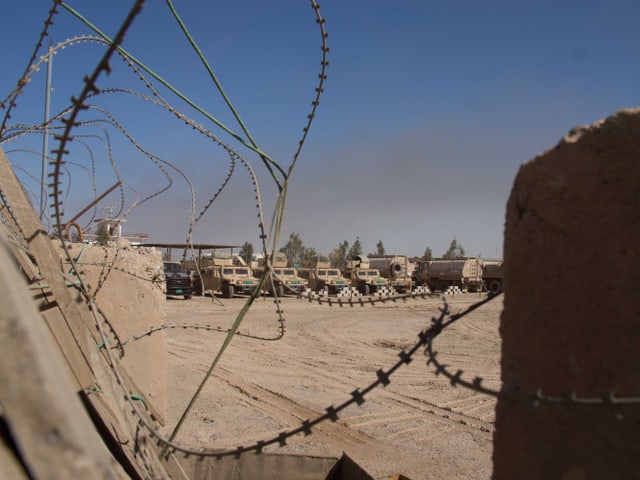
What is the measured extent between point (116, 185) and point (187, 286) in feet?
60.8

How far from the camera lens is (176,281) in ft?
74.0

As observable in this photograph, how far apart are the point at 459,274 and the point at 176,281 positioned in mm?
16360

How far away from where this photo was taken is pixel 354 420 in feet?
20.8

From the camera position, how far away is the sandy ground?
5.36m

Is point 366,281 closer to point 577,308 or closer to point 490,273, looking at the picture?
point 490,273

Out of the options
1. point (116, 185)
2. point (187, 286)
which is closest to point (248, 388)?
point (116, 185)

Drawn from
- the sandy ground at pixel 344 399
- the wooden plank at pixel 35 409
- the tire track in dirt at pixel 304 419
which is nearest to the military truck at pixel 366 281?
the sandy ground at pixel 344 399

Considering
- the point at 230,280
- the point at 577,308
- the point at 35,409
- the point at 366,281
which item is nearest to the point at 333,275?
the point at 366,281

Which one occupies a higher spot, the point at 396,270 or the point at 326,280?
the point at 396,270

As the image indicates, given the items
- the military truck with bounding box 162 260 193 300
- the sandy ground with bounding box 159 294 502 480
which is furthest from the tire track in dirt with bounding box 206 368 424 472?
the military truck with bounding box 162 260 193 300

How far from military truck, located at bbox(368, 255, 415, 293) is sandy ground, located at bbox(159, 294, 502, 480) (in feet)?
54.6

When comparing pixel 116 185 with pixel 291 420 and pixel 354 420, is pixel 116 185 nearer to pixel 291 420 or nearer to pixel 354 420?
pixel 291 420

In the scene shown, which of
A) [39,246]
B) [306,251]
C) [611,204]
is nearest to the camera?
[611,204]

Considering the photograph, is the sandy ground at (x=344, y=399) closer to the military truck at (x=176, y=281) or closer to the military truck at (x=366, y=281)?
the military truck at (x=176, y=281)
